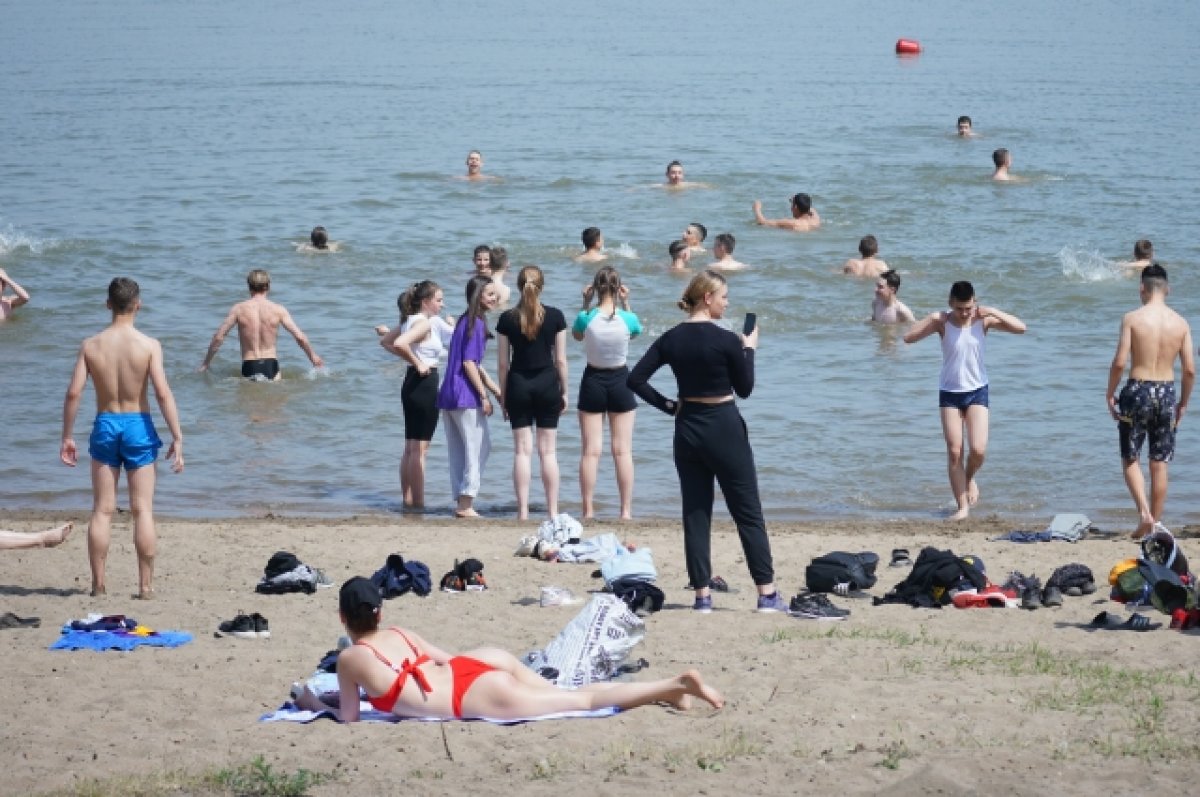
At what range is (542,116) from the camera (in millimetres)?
36344

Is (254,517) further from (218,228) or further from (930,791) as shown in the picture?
(218,228)

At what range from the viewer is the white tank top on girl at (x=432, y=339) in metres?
11.8

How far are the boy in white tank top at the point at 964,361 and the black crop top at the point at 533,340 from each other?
2.48 metres

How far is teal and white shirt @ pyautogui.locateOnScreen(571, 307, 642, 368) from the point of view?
10883mm

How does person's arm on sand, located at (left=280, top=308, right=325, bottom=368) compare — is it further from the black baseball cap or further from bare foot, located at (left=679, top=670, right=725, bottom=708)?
bare foot, located at (left=679, top=670, right=725, bottom=708)

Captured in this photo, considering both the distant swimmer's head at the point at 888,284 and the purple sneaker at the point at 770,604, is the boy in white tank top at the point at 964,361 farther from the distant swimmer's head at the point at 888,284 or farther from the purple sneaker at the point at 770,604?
the distant swimmer's head at the point at 888,284

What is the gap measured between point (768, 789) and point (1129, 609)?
3.43 meters

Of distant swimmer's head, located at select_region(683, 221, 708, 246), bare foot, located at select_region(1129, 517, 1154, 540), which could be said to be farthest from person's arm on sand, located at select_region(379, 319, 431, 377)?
distant swimmer's head, located at select_region(683, 221, 708, 246)

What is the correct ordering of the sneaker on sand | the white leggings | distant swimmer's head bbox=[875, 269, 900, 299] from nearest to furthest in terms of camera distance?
the sneaker on sand → the white leggings → distant swimmer's head bbox=[875, 269, 900, 299]

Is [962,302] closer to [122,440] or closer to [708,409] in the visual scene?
[708,409]

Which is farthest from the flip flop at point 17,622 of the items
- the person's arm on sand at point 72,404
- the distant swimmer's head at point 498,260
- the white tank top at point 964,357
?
the white tank top at point 964,357

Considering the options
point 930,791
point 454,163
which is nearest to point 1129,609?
point 930,791

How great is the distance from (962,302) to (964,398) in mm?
689

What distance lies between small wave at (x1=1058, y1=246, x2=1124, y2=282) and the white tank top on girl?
38.9ft
